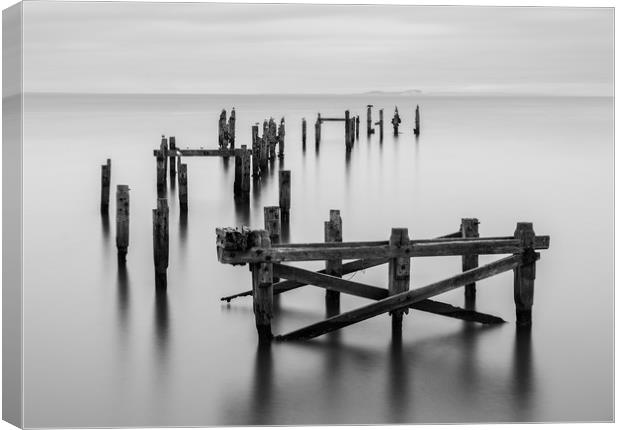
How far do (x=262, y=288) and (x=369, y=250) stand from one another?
959 millimetres

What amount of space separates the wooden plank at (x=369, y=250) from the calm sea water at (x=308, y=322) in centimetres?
84

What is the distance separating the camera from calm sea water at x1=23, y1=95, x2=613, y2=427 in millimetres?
8672

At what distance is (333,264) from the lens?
11.2 metres

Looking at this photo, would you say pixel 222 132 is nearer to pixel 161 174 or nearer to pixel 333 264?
pixel 161 174

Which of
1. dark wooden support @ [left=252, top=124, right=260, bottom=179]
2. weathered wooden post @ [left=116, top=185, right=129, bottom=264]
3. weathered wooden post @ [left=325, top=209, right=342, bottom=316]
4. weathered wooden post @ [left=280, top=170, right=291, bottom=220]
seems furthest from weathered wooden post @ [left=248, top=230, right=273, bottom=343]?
dark wooden support @ [left=252, top=124, right=260, bottom=179]

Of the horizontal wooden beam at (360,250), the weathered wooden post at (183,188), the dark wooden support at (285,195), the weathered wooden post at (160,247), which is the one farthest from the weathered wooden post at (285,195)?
the horizontal wooden beam at (360,250)

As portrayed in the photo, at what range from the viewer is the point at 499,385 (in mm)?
9164

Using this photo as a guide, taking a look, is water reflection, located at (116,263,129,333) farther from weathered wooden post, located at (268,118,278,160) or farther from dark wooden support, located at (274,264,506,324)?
weathered wooden post, located at (268,118,278,160)

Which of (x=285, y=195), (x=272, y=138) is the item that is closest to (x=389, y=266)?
(x=285, y=195)

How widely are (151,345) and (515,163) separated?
52.7ft

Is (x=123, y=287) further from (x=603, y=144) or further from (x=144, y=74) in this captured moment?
(x=603, y=144)

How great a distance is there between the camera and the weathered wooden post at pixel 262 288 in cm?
949

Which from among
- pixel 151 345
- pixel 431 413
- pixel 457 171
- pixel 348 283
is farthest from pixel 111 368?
pixel 457 171

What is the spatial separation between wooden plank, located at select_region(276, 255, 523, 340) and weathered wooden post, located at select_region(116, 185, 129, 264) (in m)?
4.45
